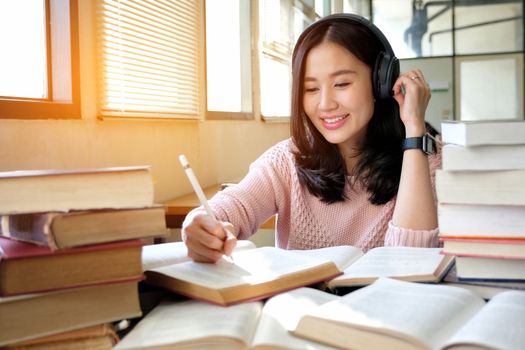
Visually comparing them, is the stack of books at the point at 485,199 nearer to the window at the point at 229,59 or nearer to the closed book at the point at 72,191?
the closed book at the point at 72,191

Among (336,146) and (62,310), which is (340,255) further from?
(336,146)

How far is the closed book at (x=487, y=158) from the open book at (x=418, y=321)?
0.16 meters

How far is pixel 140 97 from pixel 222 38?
130 centimetres

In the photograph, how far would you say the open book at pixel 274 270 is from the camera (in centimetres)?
73

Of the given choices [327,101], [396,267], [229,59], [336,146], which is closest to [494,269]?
[396,267]

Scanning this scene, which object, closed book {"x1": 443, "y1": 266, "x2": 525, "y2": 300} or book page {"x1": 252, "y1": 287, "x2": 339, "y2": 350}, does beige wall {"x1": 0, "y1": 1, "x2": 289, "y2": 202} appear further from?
closed book {"x1": 443, "y1": 266, "x2": 525, "y2": 300}

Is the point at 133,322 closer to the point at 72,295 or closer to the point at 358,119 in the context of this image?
the point at 72,295

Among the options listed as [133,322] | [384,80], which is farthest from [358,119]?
[133,322]

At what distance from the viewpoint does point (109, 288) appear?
26.3 inches

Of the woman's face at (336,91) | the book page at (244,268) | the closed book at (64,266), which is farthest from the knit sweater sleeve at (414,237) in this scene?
the closed book at (64,266)

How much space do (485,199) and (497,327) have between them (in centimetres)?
22

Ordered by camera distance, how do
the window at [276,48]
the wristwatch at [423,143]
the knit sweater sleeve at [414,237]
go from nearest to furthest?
the knit sweater sleeve at [414,237] < the wristwatch at [423,143] < the window at [276,48]

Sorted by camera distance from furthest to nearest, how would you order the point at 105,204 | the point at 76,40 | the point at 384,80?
the point at 76,40, the point at 384,80, the point at 105,204

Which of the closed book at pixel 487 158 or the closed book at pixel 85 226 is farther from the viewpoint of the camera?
the closed book at pixel 487 158
